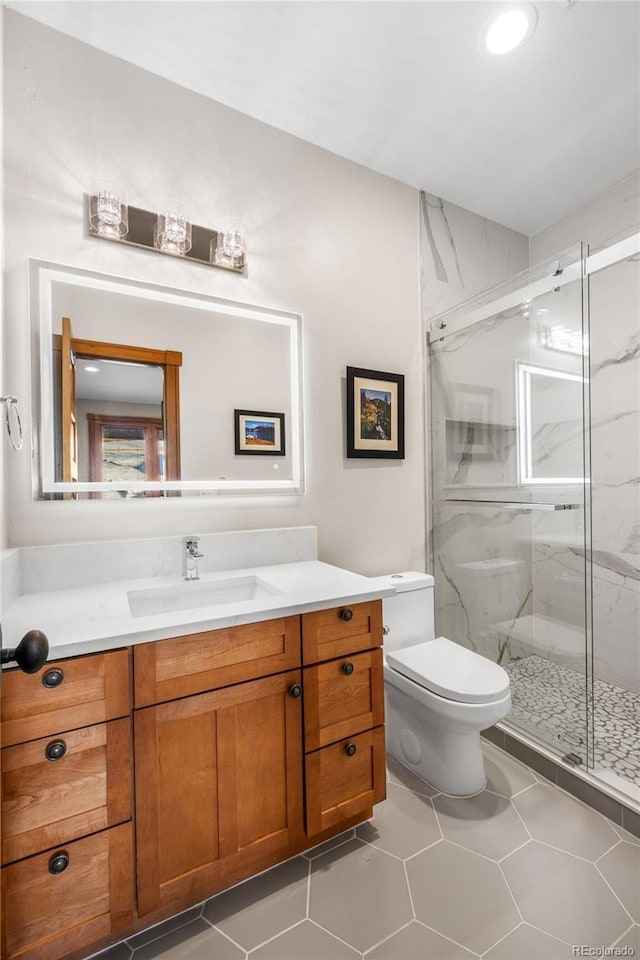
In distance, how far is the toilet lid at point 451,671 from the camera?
1.54 meters

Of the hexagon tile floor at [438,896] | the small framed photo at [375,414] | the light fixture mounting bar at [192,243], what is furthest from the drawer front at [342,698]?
the light fixture mounting bar at [192,243]

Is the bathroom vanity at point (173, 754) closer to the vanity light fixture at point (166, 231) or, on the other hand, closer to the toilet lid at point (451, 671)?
the toilet lid at point (451, 671)

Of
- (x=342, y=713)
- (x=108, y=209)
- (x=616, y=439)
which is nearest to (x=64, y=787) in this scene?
(x=342, y=713)

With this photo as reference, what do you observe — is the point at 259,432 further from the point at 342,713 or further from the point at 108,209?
the point at 342,713

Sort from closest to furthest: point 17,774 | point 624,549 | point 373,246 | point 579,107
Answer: point 17,774 → point 579,107 → point 373,246 → point 624,549

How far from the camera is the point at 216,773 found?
3.91ft

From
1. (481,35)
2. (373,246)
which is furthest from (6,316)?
(481,35)

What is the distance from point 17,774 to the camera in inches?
38.2

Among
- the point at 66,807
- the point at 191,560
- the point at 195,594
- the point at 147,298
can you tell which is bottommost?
the point at 66,807

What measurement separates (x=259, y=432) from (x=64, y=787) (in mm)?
1259

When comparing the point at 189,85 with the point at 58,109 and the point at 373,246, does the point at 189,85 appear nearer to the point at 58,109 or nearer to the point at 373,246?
the point at 58,109

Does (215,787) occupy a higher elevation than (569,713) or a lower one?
higher

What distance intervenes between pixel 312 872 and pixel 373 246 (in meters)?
2.47

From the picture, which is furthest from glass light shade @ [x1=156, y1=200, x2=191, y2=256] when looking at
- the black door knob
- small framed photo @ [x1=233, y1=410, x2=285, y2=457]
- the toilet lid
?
the toilet lid
